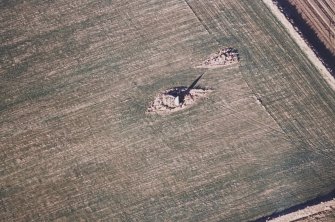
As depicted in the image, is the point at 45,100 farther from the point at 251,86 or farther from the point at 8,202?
the point at 251,86

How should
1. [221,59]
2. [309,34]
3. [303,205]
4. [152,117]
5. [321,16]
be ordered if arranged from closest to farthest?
1. [303,205]
2. [152,117]
3. [221,59]
4. [309,34]
5. [321,16]

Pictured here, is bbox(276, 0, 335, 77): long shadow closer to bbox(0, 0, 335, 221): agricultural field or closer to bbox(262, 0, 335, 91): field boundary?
bbox(262, 0, 335, 91): field boundary

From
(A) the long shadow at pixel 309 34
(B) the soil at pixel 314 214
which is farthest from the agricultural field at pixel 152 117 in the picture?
(A) the long shadow at pixel 309 34

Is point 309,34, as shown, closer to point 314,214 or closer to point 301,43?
point 301,43

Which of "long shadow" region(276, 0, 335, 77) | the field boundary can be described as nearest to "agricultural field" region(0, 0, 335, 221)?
the field boundary

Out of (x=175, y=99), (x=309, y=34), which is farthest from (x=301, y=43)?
(x=175, y=99)
